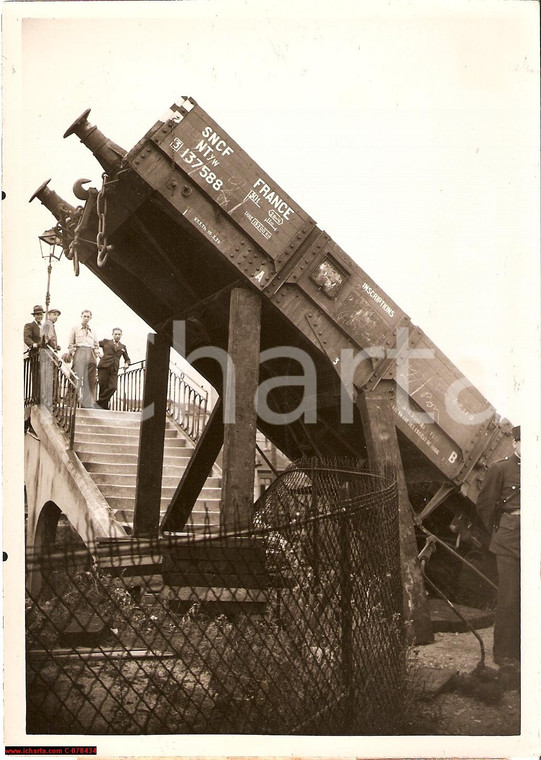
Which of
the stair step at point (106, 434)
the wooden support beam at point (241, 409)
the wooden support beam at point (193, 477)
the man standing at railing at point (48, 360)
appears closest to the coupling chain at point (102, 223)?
the wooden support beam at point (241, 409)

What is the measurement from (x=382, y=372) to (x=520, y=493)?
5.43 ft

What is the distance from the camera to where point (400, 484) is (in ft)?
20.7

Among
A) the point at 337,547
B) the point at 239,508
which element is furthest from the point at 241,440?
the point at 337,547

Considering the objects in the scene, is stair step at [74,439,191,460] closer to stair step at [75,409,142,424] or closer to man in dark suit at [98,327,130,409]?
stair step at [75,409,142,424]

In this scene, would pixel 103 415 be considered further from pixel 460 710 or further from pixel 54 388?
pixel 460 710

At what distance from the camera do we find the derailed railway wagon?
5984 mm

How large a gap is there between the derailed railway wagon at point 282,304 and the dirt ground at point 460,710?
1.51 m

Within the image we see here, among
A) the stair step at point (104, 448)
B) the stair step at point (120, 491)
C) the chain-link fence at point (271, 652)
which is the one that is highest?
the stair step at point (104, 448)

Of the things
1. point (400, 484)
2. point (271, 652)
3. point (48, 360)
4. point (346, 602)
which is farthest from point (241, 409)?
point (48, 360)

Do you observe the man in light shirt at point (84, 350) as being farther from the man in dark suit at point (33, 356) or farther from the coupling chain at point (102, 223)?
the coupling chain at point (102, 223)

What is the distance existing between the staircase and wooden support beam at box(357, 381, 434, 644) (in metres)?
3.34

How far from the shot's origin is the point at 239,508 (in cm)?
556

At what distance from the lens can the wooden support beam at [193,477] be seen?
7.66 m

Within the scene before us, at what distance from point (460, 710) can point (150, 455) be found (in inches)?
147
